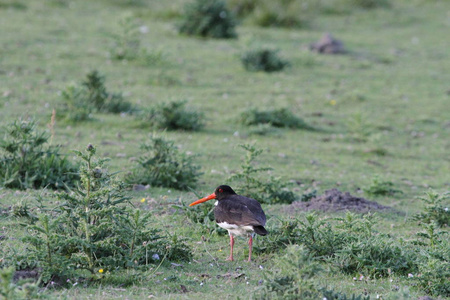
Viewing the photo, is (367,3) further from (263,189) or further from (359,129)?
(263,189)

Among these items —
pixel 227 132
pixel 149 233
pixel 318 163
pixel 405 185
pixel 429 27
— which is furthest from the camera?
pixel 429 27

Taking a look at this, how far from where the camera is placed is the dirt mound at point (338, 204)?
790 cm

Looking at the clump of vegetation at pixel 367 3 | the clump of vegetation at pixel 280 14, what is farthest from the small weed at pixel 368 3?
the clump of vegetation at pixel 280 14

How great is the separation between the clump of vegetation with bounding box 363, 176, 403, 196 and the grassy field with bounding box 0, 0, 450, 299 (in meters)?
0.12

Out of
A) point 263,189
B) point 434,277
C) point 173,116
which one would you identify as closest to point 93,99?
point 173,116

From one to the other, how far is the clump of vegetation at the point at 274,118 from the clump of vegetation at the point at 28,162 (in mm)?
4831

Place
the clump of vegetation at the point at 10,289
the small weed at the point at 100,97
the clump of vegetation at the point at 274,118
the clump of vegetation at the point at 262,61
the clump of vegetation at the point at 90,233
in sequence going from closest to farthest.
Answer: the clump of vegetation at the point at 10,289, the clump of vegetation at the point at 90,233, the small weed at the point at 100,97, the clump of vegetation at the point at 274,118, the clump of vegetation at the point at 262,61

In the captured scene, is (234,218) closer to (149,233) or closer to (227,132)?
(149,233)

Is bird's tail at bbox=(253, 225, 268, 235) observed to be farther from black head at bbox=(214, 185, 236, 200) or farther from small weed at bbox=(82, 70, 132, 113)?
small weed at bbox=(82, 70, 132, 113)

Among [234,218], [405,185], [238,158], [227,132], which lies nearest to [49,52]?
[227,132]

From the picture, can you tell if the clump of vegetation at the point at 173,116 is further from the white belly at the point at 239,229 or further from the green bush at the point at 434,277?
the green bush at the point at 434,277

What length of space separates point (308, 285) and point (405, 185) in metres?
5.84

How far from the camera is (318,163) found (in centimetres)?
1047

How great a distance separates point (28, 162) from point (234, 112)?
226 inches
